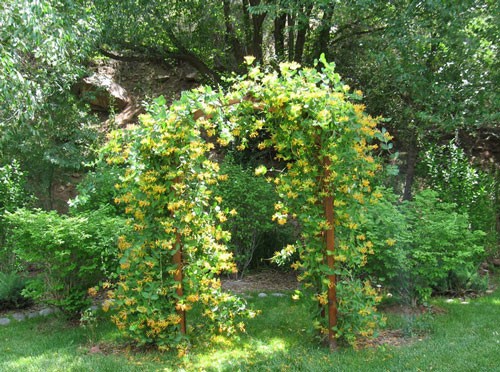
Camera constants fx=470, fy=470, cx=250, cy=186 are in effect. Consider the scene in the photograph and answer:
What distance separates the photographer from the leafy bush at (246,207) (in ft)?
20.8

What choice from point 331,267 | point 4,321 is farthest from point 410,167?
point 4,321

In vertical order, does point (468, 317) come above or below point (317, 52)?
below

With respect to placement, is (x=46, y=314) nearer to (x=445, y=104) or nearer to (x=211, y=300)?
(x=211, y=300)

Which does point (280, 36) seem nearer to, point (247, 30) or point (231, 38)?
point (247, 30)

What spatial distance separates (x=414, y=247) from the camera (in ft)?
16.3

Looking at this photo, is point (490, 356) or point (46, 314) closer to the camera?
point (490, 356)

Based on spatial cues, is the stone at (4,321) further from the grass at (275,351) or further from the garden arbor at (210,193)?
the garden arbor at (210,193)

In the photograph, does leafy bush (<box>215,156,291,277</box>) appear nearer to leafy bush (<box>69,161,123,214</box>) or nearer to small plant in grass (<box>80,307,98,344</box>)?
leafy bush (<box>69,161,123,214</box>)

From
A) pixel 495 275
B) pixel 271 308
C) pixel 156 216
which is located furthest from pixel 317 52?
pixel 156 216

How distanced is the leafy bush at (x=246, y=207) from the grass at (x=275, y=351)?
5.51ft

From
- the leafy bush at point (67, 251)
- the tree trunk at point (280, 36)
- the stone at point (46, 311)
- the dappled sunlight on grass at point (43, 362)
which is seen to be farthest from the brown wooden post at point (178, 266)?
the tree trunk at point (280, 36)

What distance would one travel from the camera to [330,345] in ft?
12.9

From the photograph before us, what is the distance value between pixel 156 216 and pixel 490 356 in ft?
9.32

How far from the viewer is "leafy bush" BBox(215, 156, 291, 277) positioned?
6.34 m
